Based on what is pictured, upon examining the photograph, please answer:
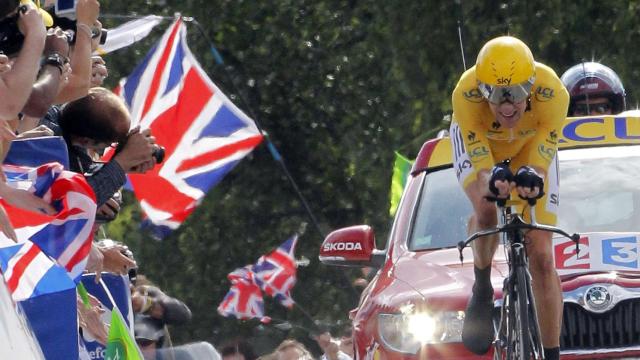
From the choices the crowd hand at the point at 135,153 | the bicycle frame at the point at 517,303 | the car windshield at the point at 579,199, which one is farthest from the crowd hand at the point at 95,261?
the car windshield at the point at 579,199

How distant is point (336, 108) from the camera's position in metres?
26.7

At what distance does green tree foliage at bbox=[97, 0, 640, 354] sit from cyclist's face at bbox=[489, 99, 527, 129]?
15.1 m

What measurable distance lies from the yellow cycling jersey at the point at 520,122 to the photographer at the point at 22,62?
2.65 m

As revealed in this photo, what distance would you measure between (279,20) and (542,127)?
735 inches

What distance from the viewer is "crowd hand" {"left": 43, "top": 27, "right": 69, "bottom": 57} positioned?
6992mm

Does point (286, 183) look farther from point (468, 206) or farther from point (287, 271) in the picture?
point (468, 206)

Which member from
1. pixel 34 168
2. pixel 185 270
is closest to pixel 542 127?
pixel 34 168

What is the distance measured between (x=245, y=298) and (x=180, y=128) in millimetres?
8145

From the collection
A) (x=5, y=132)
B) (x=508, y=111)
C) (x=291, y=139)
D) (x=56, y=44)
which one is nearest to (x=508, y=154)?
(x=508, y=111)

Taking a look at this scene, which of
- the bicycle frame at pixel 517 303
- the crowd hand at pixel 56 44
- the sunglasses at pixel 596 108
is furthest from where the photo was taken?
the sunglasses at pixel 596 108

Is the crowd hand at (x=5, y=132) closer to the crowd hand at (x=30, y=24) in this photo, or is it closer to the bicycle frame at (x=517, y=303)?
the crowd hand at (x=30, y=24)

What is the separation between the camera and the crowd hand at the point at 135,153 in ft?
24.1

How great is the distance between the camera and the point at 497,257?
895cm

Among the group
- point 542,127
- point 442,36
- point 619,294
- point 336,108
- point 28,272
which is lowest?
point 336,108
